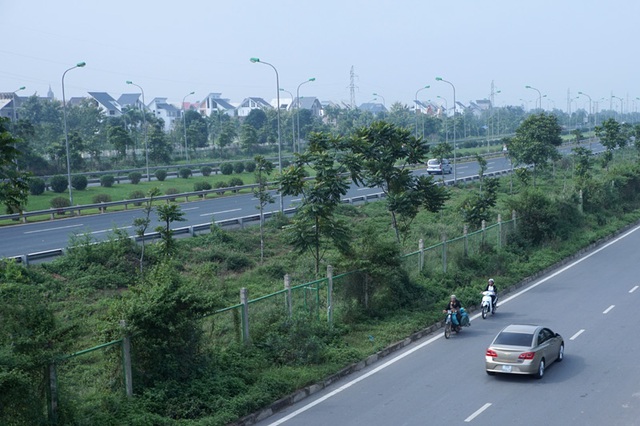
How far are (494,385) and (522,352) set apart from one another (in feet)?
3.17

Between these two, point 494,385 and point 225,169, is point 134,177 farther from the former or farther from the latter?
point 494,385

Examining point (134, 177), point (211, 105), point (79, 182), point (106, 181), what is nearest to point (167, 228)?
point (79, 182)

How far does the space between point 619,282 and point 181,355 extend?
19446mm

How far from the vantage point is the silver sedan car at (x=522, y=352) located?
15867 millimetres

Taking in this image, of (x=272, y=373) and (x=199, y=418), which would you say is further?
(x=272, y=373)

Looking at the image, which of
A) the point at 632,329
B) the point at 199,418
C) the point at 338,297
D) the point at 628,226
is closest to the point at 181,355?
the point at 199,418

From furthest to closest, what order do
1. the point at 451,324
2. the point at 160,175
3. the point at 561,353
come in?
1. the point at 160,175
2. the point at 451,324
3. the point at 561,353

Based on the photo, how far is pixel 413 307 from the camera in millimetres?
22297

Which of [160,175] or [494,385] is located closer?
[494,385]

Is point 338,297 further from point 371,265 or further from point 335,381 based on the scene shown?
point 335,381

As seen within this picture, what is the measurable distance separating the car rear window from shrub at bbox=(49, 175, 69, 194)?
126ft

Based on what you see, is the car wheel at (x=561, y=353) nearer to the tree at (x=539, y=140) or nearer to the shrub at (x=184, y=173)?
the tree at (x=539, y=140)

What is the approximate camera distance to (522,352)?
15930 millimetres

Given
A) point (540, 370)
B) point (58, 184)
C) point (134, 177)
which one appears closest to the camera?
point (540, 370)
